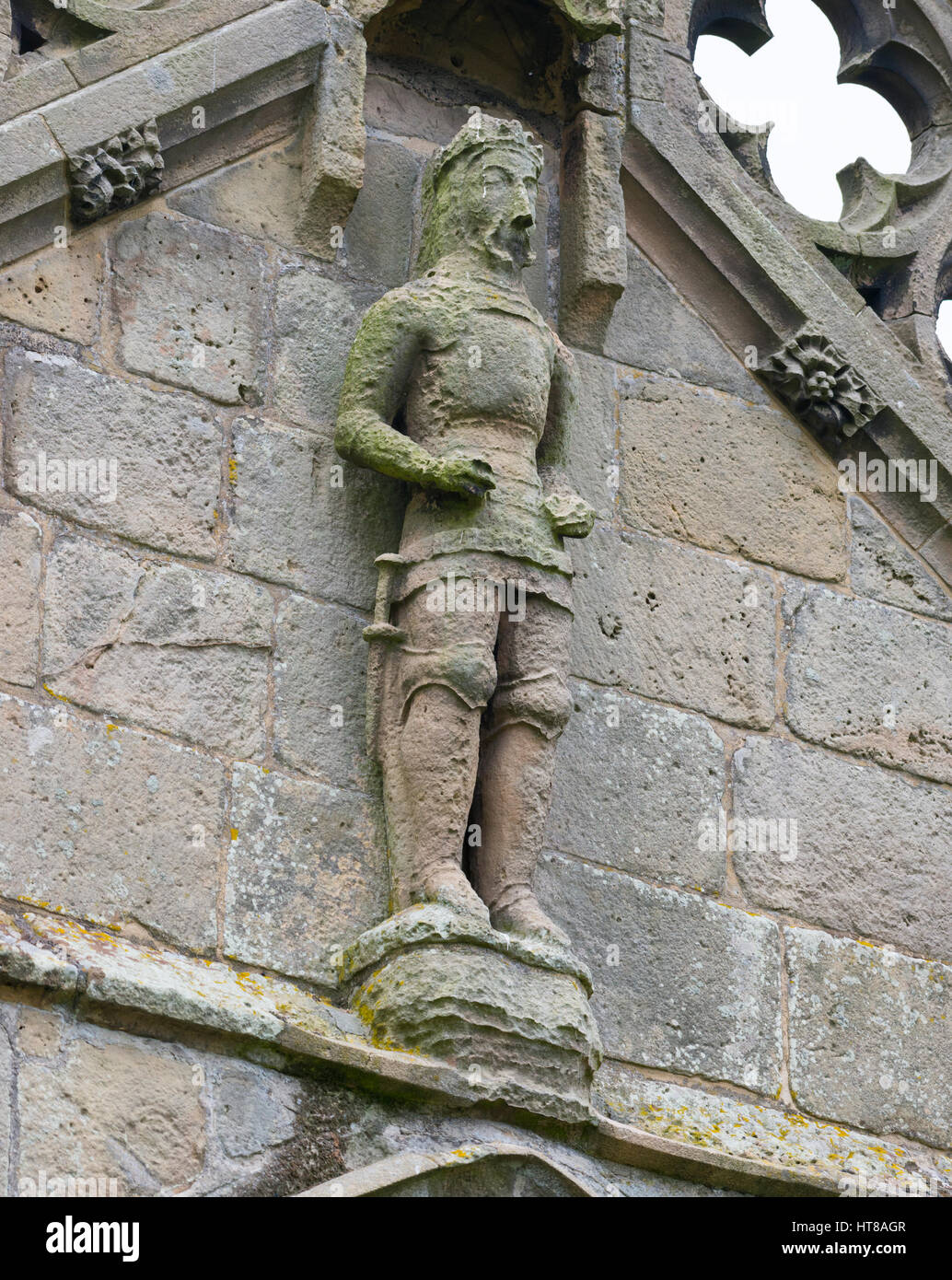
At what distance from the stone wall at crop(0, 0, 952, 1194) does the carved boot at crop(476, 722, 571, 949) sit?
0.27 metres

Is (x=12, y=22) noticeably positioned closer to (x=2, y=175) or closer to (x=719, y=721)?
(x=2, y=175)

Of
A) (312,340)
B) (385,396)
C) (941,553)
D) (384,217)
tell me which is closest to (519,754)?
(385,396)

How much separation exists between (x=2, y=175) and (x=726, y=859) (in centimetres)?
266

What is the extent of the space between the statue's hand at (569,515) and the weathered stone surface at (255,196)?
1145mm

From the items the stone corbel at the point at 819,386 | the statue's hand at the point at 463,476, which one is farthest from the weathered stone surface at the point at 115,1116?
the stone corbel at the point at 819,386

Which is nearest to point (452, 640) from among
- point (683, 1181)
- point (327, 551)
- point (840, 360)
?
point (327, 551)

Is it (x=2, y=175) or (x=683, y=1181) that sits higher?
(x=2, y=175)

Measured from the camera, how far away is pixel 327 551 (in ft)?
23.5

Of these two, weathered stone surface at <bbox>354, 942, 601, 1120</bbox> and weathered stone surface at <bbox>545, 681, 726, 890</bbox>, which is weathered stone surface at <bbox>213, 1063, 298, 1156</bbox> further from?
weathered stone surface at <bbox>545, 681, 726, 890</bbox>

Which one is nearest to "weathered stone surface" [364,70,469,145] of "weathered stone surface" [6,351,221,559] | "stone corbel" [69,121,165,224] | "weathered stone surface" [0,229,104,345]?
"stone corbel" [69,121,165,224]

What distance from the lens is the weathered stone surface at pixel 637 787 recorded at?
720cm

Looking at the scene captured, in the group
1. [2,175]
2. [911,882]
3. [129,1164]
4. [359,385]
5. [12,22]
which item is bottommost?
[129,1164]

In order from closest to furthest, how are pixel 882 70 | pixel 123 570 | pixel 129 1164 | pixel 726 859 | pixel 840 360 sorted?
pixel 129 1164, pixel 123 570, pixel 726 859, pixel 840 360, pixel 882 70

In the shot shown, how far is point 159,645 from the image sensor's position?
22.3 ft
